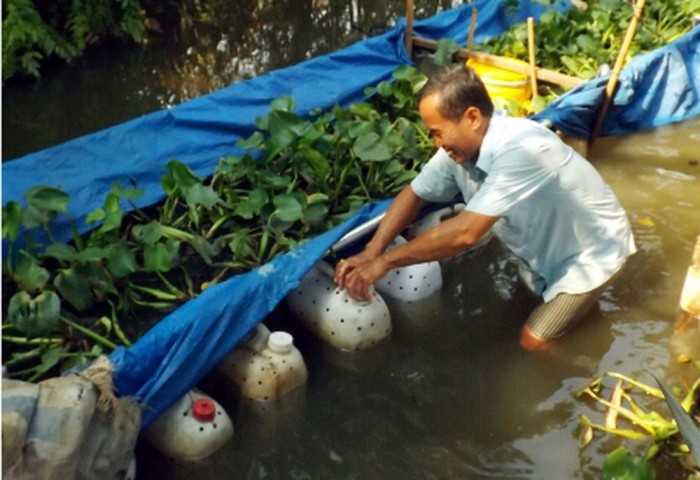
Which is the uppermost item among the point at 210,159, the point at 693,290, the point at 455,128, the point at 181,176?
the point at 455,128

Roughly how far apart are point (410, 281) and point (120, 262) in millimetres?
1412

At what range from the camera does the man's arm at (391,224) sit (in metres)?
3.46

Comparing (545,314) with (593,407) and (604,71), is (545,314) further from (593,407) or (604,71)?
(604,71)

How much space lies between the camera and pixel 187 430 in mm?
2953

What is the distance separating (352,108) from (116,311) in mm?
2008

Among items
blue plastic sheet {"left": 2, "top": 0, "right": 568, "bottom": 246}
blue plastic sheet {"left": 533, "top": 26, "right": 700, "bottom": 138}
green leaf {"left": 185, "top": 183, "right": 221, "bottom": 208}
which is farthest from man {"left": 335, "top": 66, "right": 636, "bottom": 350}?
blue plastic sheet {"left": 533, "top": 26, "right": 700, "bottom": 138}

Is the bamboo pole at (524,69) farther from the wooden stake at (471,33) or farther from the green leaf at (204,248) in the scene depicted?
the green leaf at (204,248)

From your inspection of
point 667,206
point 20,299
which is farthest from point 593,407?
point 20,299

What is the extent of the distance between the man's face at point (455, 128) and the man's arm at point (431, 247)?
28 cm

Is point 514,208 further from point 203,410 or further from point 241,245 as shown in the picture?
point 203,410

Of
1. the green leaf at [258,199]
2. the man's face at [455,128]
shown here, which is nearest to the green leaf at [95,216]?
the green leaf at [258,199]

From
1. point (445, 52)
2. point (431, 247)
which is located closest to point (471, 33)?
point (445, 52)

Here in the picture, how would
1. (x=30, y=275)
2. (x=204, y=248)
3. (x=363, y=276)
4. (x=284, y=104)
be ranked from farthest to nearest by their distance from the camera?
(x=284, y=104) → (x=204, y=248) → (x=363, y=276) → (x=30, y=275)

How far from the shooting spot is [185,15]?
27.9ft
